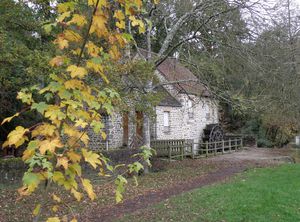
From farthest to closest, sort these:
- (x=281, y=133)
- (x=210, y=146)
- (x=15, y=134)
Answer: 1. (x=281, y=133)
2. (x=210, y=146)
3. (x=15, y=134)

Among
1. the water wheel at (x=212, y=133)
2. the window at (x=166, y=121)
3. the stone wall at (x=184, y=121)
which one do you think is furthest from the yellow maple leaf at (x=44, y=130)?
the water wheel at (x=212, y=133)

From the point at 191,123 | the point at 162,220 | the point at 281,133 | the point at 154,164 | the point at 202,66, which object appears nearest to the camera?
the point at 162,220

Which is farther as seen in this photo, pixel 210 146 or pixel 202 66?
pixel 210 146

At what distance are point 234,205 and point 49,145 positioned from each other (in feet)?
22.5

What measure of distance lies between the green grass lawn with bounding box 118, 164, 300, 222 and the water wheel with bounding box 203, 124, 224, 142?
16407 millimetres

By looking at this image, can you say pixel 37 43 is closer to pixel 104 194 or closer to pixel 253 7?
pixel 104 194

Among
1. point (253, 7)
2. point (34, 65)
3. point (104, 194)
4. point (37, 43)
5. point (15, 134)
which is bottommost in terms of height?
point (104, 194)

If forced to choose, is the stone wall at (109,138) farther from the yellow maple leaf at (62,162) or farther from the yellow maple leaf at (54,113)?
the yellow maple leaf at (62,162)

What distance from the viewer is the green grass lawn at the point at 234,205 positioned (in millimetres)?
7441

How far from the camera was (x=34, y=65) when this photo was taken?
9.61 metres

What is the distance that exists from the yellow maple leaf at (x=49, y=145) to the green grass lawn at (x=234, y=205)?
5566 mm

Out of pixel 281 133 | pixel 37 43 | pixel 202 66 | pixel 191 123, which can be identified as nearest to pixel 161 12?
pixel 202 66

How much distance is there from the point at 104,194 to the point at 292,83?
1872 cm

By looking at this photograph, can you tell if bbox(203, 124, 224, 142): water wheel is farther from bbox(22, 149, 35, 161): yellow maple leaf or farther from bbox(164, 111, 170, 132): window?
bbox(22, 149, 35, 161): yellow maple leaf
